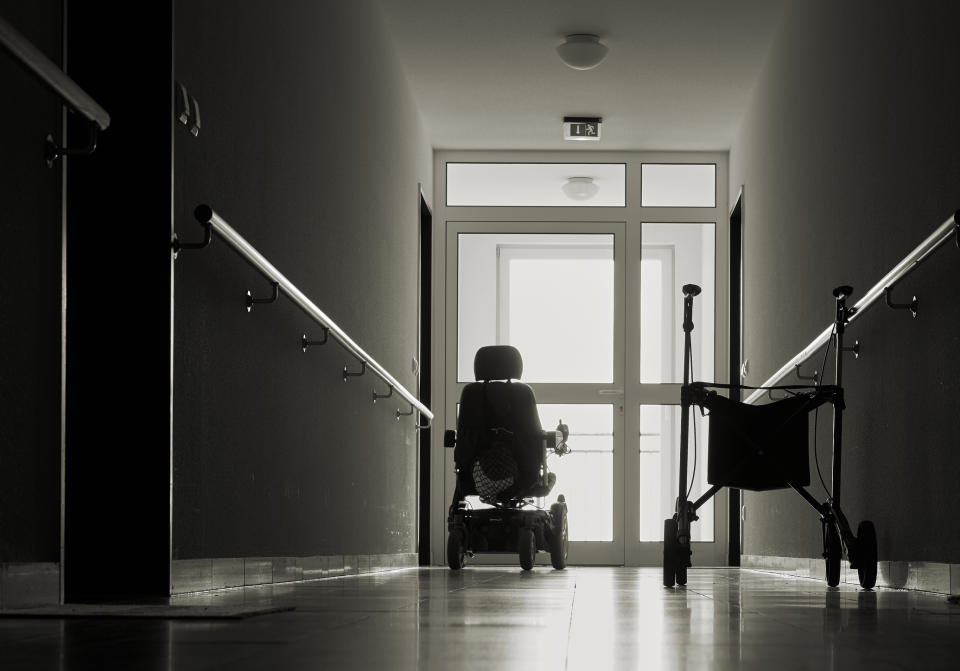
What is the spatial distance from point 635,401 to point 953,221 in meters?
5.60

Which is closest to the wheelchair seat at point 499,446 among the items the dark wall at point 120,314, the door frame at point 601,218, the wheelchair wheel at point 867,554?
the door frame at point 601,218

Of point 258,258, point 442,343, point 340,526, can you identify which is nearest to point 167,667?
point 258,258

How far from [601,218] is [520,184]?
1.87 ft

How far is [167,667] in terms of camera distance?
4.24 ft

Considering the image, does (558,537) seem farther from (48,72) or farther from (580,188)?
(48,72)

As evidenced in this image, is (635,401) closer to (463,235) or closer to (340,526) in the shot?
(463,235)

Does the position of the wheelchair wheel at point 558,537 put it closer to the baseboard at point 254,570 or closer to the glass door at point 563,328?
the glass door at point 563,328

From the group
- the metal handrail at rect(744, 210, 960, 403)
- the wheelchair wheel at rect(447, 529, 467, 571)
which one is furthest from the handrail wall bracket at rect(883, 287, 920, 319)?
the wheelchair wheel at rect(447, 529, 467, 571)

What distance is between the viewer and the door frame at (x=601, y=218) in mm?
8266

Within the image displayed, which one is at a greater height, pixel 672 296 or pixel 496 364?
pixel 672 296

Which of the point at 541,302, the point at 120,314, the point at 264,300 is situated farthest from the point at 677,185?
the point at 120,314

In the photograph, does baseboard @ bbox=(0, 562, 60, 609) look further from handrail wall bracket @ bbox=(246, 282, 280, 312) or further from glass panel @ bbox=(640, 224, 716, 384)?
glass panel @ bbox=(640, 224, 716, 384)

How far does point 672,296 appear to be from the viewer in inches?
329

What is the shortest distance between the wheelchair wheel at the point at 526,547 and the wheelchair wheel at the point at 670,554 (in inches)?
92.1
